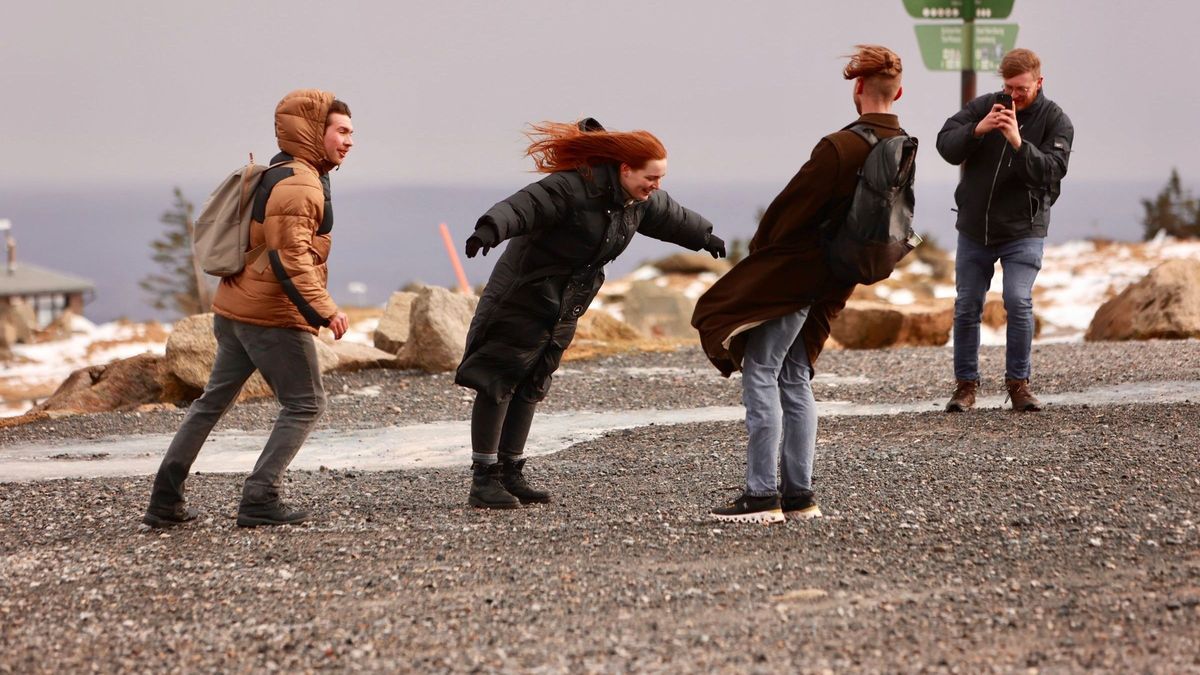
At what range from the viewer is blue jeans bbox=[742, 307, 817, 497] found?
546cm

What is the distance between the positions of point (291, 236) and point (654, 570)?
196cm

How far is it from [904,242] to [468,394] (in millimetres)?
6652

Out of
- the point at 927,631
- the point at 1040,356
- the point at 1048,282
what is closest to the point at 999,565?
the point at 927,631

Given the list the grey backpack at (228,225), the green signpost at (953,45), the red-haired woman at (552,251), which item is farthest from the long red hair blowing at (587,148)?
the green signpost at (953,45)

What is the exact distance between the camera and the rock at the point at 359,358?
42.9ft

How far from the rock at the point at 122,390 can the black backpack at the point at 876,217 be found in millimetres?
8334

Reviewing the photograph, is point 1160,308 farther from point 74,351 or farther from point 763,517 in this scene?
point 74,351

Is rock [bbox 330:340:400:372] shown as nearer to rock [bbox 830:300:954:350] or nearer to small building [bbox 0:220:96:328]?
rock [bbox 830:300:954:350]

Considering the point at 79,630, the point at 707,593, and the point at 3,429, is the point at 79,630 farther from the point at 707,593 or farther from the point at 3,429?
the point at 3,429

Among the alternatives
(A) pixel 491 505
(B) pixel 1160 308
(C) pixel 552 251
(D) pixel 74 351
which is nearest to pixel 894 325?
(B) pixel 1160 308

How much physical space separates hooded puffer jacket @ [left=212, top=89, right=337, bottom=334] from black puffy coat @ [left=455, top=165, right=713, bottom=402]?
2.34 feet

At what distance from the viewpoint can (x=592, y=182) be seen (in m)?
5.64

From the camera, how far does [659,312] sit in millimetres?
19625

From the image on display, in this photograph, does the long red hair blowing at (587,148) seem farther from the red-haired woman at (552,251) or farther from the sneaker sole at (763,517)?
the sneaker sole at (763,517)
